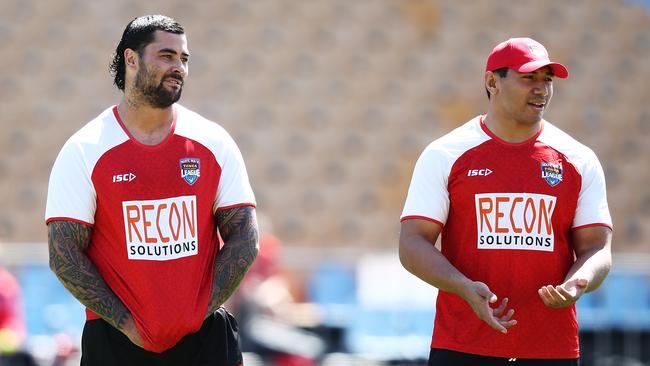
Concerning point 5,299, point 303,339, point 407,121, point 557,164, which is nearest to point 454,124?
point 407,121

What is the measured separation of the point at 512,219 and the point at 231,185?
1111 mm

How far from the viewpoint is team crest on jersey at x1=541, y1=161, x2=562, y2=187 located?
173 inches

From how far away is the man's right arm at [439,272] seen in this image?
4109 mm

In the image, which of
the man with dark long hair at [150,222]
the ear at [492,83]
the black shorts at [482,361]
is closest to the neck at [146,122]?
the man with dark long hair at [150,222]

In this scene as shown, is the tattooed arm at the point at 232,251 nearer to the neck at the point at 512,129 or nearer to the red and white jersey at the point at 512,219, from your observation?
the red and white jersey at the point at 512,219

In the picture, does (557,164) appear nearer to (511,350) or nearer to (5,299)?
(511,350)

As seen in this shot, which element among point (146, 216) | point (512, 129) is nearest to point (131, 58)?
point (146, 216)

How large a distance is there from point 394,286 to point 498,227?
4.86 m

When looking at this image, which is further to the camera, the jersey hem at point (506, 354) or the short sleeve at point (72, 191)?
the jersey hem at point (506, 354)

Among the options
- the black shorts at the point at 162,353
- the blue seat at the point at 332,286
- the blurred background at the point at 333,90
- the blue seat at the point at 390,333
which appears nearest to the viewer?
the black shorts at the point at 162,353

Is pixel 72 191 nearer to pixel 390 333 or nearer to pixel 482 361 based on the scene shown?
pixel 482 361

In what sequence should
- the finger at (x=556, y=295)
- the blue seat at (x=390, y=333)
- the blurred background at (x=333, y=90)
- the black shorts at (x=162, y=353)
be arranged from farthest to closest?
the blurred background at (x=333, y=90)
the blue seat at (x=390, y=333)
the black shorts at (x=162, y=353)
the finger at (x=556, y=295)

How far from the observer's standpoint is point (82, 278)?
13.6 ft

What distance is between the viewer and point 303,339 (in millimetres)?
8664
